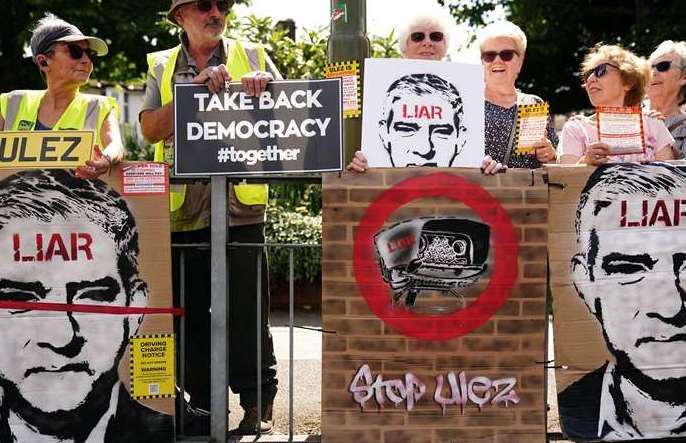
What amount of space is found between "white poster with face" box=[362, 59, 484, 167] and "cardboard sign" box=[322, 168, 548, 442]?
138mm

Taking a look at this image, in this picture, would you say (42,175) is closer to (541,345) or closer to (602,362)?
(541,345)

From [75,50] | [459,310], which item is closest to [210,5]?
[75,50]

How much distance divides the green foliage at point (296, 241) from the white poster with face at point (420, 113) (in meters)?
5.38

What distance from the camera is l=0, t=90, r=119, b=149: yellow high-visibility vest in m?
4.54

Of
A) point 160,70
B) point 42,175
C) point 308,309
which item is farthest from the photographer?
point 308,309

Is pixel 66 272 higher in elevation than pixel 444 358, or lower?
higher

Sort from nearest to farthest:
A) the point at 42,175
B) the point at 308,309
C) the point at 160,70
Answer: the point at 42,175
the point at 160,70
the point at 308,309

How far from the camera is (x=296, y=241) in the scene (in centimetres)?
990

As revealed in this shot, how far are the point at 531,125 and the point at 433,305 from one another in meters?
1.01

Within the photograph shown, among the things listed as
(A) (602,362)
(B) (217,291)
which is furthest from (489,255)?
(B) (217,291)

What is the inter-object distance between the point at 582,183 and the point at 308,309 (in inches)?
238

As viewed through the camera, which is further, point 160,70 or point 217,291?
point 160,70

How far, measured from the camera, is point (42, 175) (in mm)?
4254

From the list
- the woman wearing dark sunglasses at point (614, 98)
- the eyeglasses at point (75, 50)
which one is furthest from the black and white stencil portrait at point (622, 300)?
the eyeglasses at point (75, 50)
